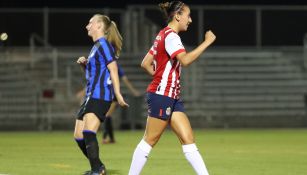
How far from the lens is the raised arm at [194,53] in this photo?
9.34m

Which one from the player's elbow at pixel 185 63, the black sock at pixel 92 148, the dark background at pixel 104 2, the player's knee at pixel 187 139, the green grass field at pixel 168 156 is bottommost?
the green grass field at pixel 168 156

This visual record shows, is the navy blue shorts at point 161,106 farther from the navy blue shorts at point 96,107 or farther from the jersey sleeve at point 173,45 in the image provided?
the navy blue shorts at point 96,107

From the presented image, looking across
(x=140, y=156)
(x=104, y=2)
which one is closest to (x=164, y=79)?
(x=140, y=156)

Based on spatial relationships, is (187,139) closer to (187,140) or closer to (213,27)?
(187,140)

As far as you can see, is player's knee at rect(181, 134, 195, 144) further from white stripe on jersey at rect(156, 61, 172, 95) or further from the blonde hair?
the blonde hair

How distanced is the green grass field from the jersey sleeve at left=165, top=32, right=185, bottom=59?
3.24m

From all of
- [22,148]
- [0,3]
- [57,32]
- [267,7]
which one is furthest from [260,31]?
[22,148]

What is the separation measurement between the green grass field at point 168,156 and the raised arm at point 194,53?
3.35 metres

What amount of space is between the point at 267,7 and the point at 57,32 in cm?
745

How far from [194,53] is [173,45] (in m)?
0.34

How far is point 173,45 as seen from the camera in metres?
9.61

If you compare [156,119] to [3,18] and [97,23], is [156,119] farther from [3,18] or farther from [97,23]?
[3,18]

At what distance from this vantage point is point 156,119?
32.2 ft

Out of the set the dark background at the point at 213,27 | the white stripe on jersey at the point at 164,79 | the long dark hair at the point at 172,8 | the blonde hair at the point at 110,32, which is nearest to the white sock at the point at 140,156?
the white stripe on jersey at the point at 164,79
